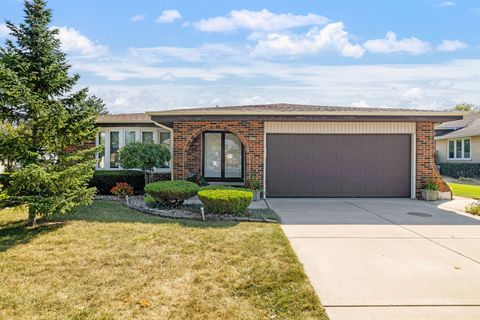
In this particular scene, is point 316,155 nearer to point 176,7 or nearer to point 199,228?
point 199,228

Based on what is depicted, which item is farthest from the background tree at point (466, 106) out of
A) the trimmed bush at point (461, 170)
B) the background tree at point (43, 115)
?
the background tree at point (43, 115)

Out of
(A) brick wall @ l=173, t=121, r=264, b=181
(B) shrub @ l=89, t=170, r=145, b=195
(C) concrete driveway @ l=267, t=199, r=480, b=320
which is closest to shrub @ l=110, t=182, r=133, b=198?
(B) shrub @ l=89, t=170, r=145, b=195

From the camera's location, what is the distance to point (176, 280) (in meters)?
4.09

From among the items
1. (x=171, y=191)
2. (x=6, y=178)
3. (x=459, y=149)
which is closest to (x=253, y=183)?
(x=171, y=191)

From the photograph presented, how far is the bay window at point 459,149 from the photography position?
23125 millimetres

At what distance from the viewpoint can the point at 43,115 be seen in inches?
244

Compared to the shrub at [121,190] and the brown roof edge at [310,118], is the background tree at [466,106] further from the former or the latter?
the shrub at [121,190]

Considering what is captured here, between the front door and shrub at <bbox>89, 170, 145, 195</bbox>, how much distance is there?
8.77ft

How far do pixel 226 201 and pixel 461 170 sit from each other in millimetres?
20455

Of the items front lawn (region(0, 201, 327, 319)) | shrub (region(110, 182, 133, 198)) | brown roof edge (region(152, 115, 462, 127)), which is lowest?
front lawn (region(0, 201, 327, 319))

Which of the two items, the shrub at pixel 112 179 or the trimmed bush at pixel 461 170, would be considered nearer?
the shrub at pixel 112 179

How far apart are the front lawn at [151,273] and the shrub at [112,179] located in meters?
5.19

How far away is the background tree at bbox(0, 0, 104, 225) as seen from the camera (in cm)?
610

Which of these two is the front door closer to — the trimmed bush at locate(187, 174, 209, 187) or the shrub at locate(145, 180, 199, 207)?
the trimmed bush at locate(187, 174, 209, 187)
